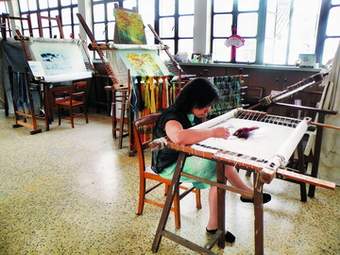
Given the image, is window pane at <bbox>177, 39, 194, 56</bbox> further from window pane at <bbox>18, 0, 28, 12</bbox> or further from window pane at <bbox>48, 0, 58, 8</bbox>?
window pane at <bbox>18, 0, 28, 12</bbox>

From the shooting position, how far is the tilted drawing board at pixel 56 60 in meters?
4.32

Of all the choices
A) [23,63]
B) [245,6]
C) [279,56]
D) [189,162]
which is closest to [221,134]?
[189,162]

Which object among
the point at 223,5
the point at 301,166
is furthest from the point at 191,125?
the point at 223,5

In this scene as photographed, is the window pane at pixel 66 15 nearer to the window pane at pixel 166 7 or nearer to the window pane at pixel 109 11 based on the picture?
Result: the window pane at pixel 109 11

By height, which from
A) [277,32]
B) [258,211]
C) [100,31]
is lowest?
[258,211]

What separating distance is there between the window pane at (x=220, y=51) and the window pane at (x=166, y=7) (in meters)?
1.07

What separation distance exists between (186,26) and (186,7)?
317 millimetres

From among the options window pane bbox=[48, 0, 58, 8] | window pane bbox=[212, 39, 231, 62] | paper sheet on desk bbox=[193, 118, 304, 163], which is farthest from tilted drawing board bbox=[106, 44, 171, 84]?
window pane bbox=[48, 0, 58, 8]

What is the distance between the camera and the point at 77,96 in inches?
192

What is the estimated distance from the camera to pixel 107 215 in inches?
85.5

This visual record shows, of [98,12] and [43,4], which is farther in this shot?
[43,4]

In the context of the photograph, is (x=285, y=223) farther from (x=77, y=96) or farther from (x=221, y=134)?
(x=77, y=96)

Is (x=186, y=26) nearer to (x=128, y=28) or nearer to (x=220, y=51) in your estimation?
(x=220, y=51)

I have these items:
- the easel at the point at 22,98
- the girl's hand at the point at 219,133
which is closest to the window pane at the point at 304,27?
the girl's hand at the point at 219,133
